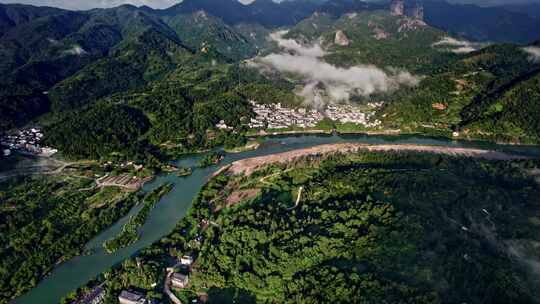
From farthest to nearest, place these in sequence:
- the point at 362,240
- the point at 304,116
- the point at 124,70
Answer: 1. the point at 124,70
2. the point at 304,116
3. the point at 362,240

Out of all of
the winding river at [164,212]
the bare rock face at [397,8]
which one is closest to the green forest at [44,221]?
the winding river at [164,212]

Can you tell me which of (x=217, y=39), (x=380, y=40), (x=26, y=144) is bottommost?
(x=26, y=144)

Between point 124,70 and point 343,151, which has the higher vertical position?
point 124,70

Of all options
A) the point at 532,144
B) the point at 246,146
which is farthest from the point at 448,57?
the point at 246,146

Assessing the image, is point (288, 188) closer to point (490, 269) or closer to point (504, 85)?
point (490, 269)

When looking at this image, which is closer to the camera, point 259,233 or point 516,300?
point 516,300

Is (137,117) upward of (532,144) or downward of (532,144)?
upward

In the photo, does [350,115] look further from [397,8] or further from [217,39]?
[397,8]

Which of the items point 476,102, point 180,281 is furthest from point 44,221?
point 476,102
